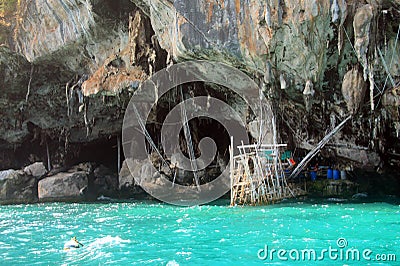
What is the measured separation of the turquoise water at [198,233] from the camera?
875 centimetres

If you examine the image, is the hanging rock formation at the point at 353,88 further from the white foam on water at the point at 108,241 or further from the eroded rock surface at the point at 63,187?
the eroded rock surface at the point at 63,187

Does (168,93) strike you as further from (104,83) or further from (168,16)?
(168,16)

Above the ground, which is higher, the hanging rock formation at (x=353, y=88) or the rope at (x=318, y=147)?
the hanging rock formation at (x=353, y=88)

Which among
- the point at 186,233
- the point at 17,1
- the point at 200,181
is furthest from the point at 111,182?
the point at 186,233

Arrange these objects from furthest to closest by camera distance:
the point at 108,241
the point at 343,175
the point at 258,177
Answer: the point at 343,175
the point at 258,177
the point at 108,241

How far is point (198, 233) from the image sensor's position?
11180 mm

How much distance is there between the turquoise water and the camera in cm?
875

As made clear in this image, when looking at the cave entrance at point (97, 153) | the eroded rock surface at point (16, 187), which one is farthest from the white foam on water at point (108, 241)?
the cave entrance at point (97, 153)

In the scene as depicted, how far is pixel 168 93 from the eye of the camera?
21.1m

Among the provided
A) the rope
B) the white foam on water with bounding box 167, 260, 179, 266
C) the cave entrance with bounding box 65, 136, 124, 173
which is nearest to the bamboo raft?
the rope

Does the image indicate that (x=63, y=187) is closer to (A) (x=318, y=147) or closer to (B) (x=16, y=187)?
(B) (x=16, y=187)

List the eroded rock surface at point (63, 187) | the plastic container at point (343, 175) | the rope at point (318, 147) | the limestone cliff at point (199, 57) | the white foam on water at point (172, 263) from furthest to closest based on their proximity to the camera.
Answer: the eroded rock surface at point (63, 187), the plastic container at point (343, 175), the rope at point (318, 147), the limestone cliff at point (199, 57), the white foam on water at point (172, 263)

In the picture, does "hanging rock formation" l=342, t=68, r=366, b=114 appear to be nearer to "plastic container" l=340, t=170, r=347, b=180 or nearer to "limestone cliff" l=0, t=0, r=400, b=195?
"limestone cliff" l=0, t=0, r=400, b=195

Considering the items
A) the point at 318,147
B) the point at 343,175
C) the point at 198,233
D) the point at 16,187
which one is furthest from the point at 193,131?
the point at 198,233
